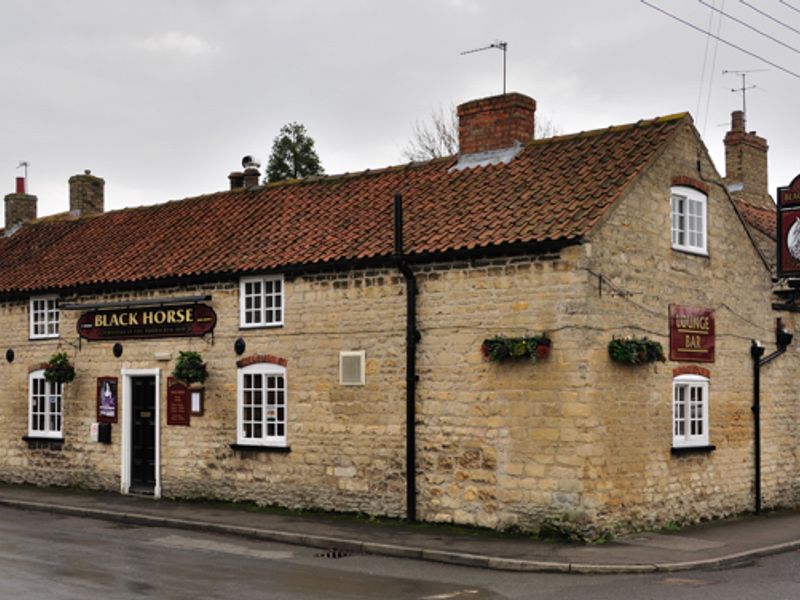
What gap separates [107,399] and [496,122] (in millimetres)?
9781

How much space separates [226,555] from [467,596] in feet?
14.7

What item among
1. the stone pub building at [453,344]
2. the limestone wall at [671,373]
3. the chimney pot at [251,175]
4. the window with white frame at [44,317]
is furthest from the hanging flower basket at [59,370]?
the limestone wall at [671,373]

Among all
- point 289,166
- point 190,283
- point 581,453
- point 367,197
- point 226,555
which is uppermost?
point 289,166

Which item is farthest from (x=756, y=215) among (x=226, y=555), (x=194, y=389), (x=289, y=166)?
(x=289, y=166)

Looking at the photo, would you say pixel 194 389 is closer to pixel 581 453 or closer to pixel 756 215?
pixel 581 453

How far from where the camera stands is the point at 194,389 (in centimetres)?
2067

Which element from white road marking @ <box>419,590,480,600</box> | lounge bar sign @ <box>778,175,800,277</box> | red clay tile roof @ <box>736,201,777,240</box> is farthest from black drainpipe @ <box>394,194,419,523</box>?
red clay tile roof @ <box>736,201,777,240</box>

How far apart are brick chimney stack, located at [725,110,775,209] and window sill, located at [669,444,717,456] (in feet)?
40.5

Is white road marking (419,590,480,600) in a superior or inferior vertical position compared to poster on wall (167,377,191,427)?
inferior

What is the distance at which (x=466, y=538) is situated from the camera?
52.0 ft

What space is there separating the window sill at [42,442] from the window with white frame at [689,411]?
13041mm

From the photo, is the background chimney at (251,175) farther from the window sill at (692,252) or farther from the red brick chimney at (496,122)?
the window sill at (692,252)

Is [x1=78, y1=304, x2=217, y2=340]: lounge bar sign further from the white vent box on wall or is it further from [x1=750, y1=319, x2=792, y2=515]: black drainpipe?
[x1=750, y1=319, x2=792, y2=515]: black drainpipe

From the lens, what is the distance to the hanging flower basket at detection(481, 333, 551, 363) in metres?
16.0
